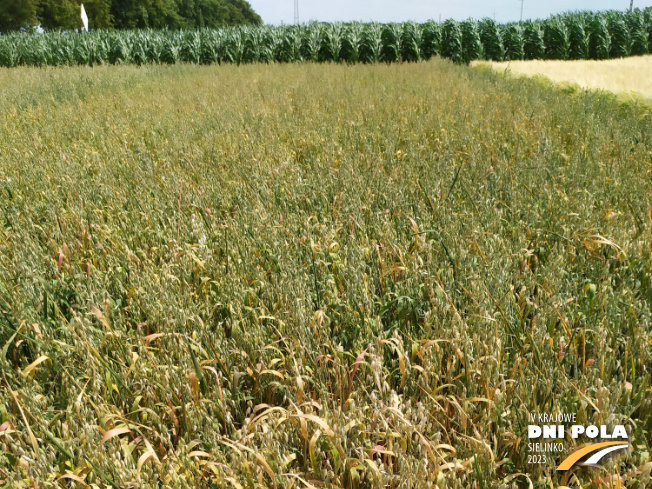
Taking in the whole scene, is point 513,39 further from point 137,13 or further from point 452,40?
point 137,13

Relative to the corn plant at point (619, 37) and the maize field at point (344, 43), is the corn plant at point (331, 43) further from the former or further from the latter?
the corn plant at point (619, 37)

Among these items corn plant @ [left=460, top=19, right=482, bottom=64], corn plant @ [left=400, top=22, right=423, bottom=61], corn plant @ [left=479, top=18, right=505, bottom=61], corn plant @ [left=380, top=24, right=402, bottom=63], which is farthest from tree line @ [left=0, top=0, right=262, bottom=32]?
corn plant @ [left=479, top=18, right=505, bottom=61]

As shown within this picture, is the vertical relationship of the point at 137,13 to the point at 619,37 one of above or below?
above

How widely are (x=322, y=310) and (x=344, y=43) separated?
19437mm

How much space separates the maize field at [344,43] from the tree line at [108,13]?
14432 millimetres

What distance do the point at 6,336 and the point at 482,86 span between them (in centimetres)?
850

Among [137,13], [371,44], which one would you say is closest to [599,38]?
[371,44]

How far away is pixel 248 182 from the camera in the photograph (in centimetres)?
395

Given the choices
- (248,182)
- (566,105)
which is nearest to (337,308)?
(248,182)

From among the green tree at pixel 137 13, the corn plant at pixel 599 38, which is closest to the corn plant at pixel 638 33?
the corn plant at pixel 599 38

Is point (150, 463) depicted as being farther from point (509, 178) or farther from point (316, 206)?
point (509, 178)

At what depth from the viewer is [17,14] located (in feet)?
157

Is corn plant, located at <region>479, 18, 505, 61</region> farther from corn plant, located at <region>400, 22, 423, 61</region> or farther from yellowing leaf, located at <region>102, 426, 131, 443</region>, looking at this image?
yellowing leaf, located at <region>102, 426, 131, 443</region>

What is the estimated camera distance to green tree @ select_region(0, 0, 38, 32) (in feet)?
155
